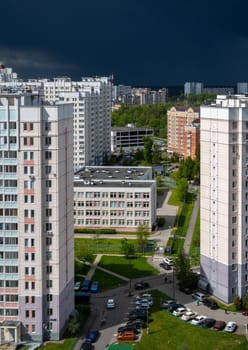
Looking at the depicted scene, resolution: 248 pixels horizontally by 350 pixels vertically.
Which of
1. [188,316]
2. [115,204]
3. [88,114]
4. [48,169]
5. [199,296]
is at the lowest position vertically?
[188,316]

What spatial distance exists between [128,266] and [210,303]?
9586mm

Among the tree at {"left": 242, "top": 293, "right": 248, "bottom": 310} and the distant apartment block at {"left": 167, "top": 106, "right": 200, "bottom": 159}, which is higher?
the distant apartment block at {"left": 167, "top": 106, "right": 200, "bottom": 159}

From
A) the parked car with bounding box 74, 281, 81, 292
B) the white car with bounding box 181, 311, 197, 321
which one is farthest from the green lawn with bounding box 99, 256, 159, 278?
the white car with bounding box 181, 311, 197, 321

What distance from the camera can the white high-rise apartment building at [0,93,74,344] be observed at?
30000 mm

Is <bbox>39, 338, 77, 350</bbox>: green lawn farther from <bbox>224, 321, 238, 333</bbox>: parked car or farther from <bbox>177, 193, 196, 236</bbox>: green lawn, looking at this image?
<bbox>177, 193, 196, 236</bbox>: green lawn

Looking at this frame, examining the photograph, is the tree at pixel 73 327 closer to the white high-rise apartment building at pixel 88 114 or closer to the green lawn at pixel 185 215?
the green lawn at pixel 185 215

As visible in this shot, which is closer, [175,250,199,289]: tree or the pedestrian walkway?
[175,250,199,289]: tree

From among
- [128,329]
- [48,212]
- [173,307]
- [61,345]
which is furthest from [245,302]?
[48,212]

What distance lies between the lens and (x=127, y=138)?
105m

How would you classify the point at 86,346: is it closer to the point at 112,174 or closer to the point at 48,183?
the point at 48,183

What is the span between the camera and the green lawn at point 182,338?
29797 mm

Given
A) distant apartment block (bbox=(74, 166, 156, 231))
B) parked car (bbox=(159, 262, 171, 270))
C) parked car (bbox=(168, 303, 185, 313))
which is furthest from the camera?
distant apartment block (bbox=(74, 166, 156, 231))

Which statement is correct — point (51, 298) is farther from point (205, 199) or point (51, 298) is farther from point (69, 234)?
point (205, 199)

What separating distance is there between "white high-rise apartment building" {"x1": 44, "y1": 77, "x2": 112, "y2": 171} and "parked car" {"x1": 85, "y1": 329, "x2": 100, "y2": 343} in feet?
149
